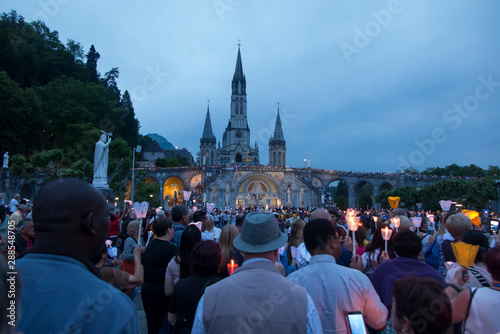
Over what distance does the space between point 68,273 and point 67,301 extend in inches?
4.7

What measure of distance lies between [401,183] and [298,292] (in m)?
63.7

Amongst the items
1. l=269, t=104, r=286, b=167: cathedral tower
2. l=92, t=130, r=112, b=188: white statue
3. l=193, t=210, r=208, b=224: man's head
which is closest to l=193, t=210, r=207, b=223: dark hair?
l=193, t=210, r=208, b=224: man's head

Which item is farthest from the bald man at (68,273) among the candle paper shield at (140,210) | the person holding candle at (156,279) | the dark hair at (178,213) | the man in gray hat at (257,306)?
the dark hair at (178,213)

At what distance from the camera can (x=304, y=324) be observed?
2314 mm

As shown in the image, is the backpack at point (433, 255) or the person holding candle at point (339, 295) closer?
the person holding candle at point (339, 295)

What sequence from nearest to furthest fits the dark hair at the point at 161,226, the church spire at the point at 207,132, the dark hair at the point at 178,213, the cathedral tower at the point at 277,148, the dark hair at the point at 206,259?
1. the dark hair at the point at 206,259
2. the dark hair at the point at 161,226
3. the dark hair at the point at 178,213
4. the cathedral tower at the point at 277,148
5. the church spire at the point at 207,132

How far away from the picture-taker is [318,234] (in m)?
3.23

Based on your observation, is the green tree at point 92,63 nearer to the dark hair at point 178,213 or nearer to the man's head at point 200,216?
the man's head at point 200,216

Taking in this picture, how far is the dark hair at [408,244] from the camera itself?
139 inches

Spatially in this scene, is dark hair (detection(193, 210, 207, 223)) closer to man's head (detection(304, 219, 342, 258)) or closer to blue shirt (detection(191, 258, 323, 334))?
man's head (detection(304, 219, 342, 258))

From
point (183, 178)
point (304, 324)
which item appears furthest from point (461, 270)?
point (183, 178)

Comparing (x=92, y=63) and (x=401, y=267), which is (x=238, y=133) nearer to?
(x=92, y=63)

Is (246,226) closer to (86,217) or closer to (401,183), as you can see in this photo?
(86,217)

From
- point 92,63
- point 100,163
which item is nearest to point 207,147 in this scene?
point 92,63
